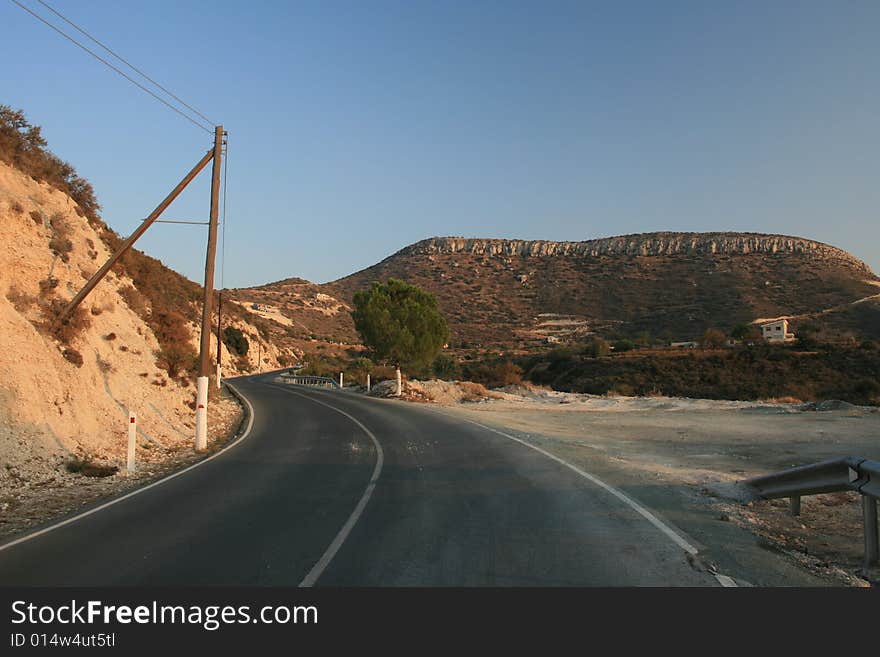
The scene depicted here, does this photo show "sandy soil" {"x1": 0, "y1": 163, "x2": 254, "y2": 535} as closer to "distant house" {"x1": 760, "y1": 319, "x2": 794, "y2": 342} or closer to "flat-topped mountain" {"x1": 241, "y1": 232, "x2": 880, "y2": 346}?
"distant house" {"x1": 760, "y1": 319, "x2": 794, "y2": 342}

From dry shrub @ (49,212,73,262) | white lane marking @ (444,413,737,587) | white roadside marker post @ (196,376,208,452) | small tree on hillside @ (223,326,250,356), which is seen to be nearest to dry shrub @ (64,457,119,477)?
white roadside marker post @ (196,376,208,452)

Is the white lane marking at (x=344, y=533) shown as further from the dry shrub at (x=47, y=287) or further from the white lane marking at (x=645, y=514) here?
the dry shrub at (x=47, y=287)

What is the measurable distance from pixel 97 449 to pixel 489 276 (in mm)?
109824

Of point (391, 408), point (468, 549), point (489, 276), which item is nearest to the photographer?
point (468, 549)

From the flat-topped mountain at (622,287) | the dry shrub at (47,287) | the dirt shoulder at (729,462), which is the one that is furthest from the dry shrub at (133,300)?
the flat-topped mountain at (622,287)

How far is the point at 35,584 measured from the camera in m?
6.09

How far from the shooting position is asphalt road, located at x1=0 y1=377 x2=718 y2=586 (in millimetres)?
6258

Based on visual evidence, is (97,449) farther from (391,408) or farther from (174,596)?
(391,408)

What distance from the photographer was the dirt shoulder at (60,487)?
948cm

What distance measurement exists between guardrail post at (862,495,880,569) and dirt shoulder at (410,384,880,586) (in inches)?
6.8

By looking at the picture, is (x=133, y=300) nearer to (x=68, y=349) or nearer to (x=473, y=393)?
(x=68, y=349)

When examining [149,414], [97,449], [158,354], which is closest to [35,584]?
[97,449]

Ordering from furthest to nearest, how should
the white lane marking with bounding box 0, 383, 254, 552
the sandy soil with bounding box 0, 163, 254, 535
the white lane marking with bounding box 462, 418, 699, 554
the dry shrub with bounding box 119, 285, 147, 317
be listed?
the dry shrub with bounding box 119, 285, 147, 317 < the sandy soil with bounding box 0, 163, 254, 535 < the white lane marking with bounding box 0, 383, 254, 552 < the white lane marking with bounding box 462, 418, 699, 554

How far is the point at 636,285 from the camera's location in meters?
103
